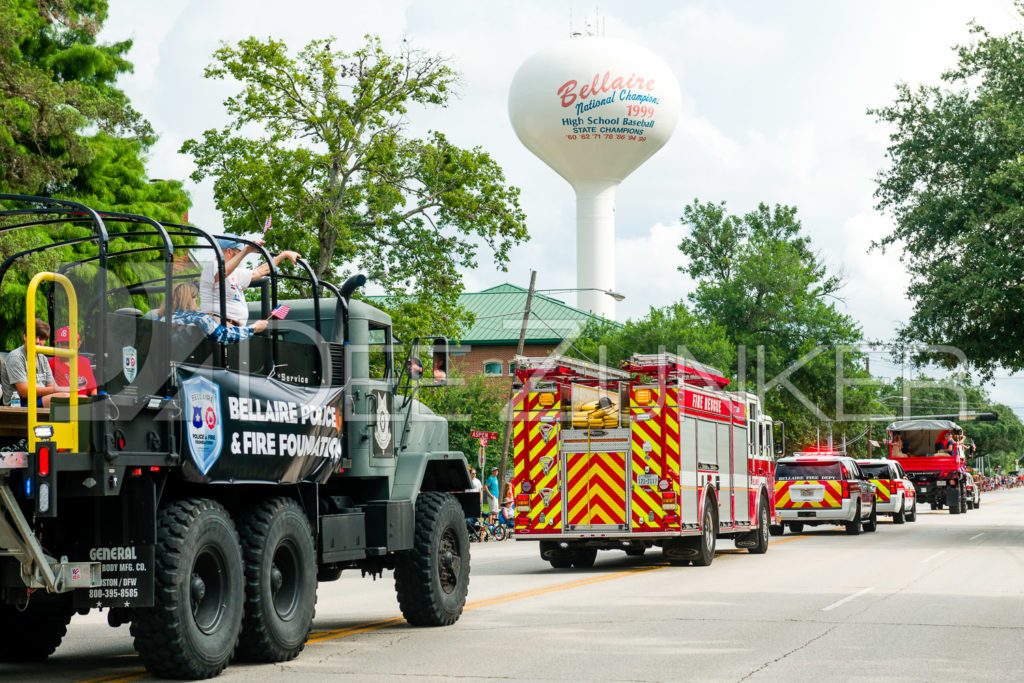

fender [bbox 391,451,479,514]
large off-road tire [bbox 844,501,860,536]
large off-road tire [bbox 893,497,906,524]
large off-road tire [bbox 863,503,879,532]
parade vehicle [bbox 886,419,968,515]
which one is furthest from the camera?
parade vehicle [bbox 886,419,968,515]

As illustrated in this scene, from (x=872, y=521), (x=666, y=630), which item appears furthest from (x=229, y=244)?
(x=872, y=521)

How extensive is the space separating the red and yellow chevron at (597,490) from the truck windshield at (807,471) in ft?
44.4

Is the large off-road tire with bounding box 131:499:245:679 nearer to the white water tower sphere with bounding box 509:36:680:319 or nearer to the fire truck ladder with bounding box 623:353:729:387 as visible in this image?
the fire truck ladder with bounding box 623:353:729:387

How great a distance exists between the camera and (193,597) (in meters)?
8.68

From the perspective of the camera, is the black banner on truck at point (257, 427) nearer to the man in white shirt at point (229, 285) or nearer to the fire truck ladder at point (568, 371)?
the man in white shirt at point (229, 285)

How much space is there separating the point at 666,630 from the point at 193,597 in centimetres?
500

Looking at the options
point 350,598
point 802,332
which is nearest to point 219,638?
point 350,598

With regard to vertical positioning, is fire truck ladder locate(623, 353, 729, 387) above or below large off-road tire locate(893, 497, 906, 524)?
above

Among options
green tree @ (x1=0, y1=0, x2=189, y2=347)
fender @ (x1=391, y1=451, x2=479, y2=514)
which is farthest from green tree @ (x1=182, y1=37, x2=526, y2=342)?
fender @ (x1=391, y1=451, x2=479, y2=514)

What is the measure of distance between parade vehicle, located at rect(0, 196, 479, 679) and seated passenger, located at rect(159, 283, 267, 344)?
0.09 m

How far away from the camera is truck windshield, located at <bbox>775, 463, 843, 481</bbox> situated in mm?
31641

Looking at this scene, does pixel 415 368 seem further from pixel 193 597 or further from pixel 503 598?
pixel 503 598

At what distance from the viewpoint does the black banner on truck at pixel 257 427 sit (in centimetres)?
871

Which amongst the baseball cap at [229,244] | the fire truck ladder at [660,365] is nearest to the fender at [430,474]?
the baseball cap at [229,244]
